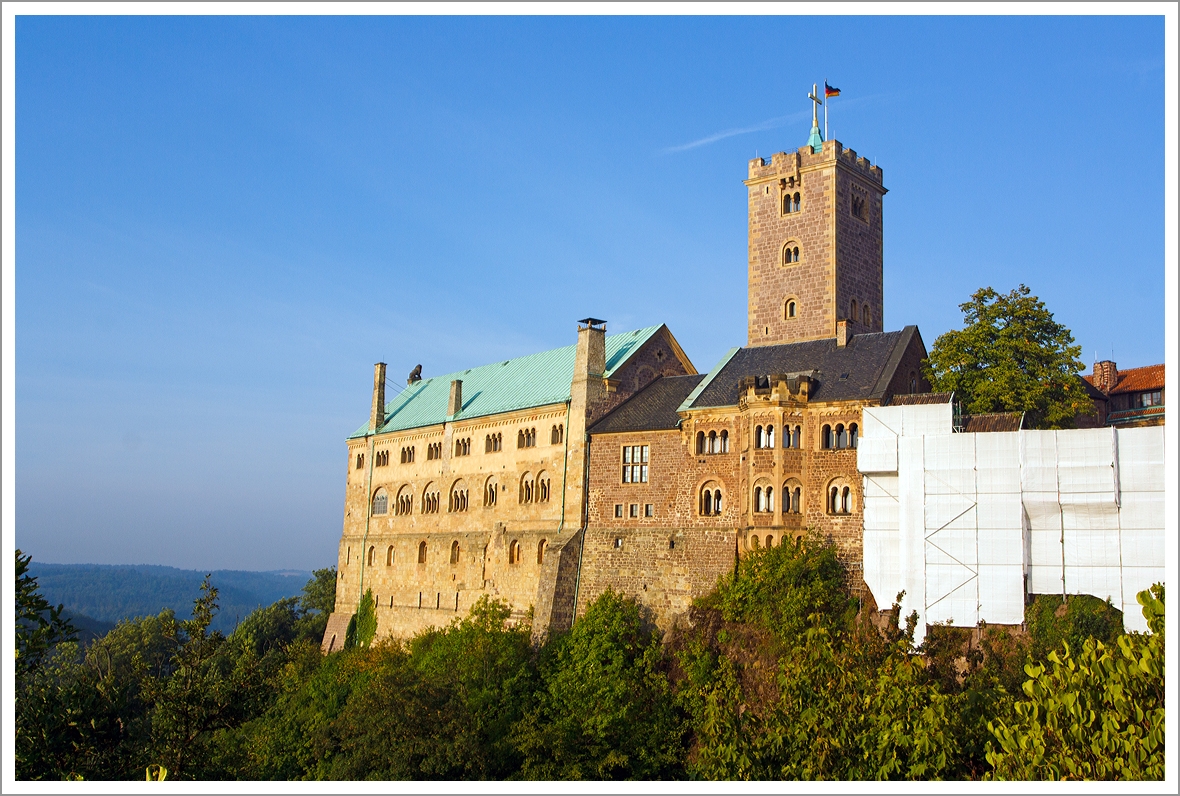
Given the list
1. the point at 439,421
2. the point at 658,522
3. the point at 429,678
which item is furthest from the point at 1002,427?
the point at 439,421

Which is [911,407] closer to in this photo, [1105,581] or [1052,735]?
[1105,581]

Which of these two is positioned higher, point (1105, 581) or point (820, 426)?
point (820, 426)

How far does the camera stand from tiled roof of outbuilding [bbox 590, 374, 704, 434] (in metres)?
56.3

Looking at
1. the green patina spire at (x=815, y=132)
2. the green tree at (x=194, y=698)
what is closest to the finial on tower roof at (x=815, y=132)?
the green patina spire at (x=815, y=132)

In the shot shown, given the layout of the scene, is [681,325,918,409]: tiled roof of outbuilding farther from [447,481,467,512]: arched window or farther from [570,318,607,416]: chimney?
[447,481,467,512]: arched window

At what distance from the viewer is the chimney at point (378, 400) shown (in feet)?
246

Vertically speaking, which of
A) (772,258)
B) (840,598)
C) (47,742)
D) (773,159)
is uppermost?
(773,159)

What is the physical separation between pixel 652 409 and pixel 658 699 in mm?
14267

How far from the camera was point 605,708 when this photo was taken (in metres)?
49.0

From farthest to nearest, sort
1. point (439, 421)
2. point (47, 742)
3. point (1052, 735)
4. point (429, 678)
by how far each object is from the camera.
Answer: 1. point (439, 421)
2. point (429, 678)
3. point (47, 742)
4. point (1052, 735)

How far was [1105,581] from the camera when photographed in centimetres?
4369

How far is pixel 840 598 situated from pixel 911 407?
26.0 feet

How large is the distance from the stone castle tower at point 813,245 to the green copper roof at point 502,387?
636 centimetres

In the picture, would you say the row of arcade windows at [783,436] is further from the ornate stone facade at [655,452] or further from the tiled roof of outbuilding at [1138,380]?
the tiled roof of outbuilding at [1138,380]
